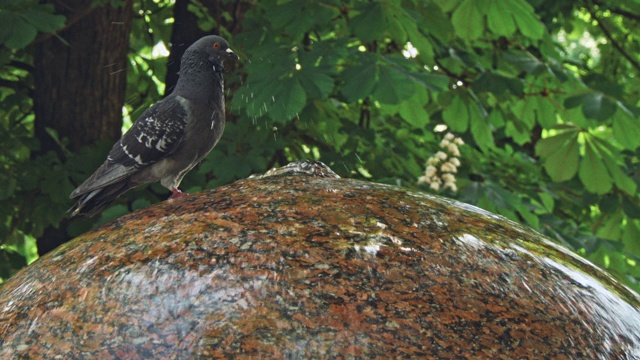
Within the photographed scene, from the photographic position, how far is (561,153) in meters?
5.39

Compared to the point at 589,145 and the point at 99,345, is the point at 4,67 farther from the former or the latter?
the point at 99,345

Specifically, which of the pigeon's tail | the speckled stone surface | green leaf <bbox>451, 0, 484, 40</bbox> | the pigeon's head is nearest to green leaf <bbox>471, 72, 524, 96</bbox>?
green leaf <bbox>451, 0, 484, 40</bbox>

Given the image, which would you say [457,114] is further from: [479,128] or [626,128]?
[626,128]

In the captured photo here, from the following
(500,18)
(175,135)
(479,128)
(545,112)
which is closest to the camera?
(175,135)

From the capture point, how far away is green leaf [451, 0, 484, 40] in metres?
4.87

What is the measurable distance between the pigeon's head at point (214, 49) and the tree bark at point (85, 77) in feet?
6.61

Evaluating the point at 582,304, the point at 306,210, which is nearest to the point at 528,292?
the point at 582,304

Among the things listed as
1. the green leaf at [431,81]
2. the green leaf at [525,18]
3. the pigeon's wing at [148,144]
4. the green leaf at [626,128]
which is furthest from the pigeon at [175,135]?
the green leaf at [626,128]

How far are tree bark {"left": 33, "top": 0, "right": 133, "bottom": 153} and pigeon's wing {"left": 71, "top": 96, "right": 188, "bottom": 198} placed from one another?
6.39 ft

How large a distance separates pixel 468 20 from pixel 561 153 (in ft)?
3.09

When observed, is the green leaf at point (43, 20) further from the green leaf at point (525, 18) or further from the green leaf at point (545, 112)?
the green leaf at point (545, 112)

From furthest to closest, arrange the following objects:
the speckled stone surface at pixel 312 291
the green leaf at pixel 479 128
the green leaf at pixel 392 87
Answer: the green leaf at pixel 479 128, the green leaf at pixel 392 87, the speckled stone surface at pixel 312 291

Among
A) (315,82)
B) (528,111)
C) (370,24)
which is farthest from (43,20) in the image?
(528,111)

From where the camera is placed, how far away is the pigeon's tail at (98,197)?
4.13 meters
